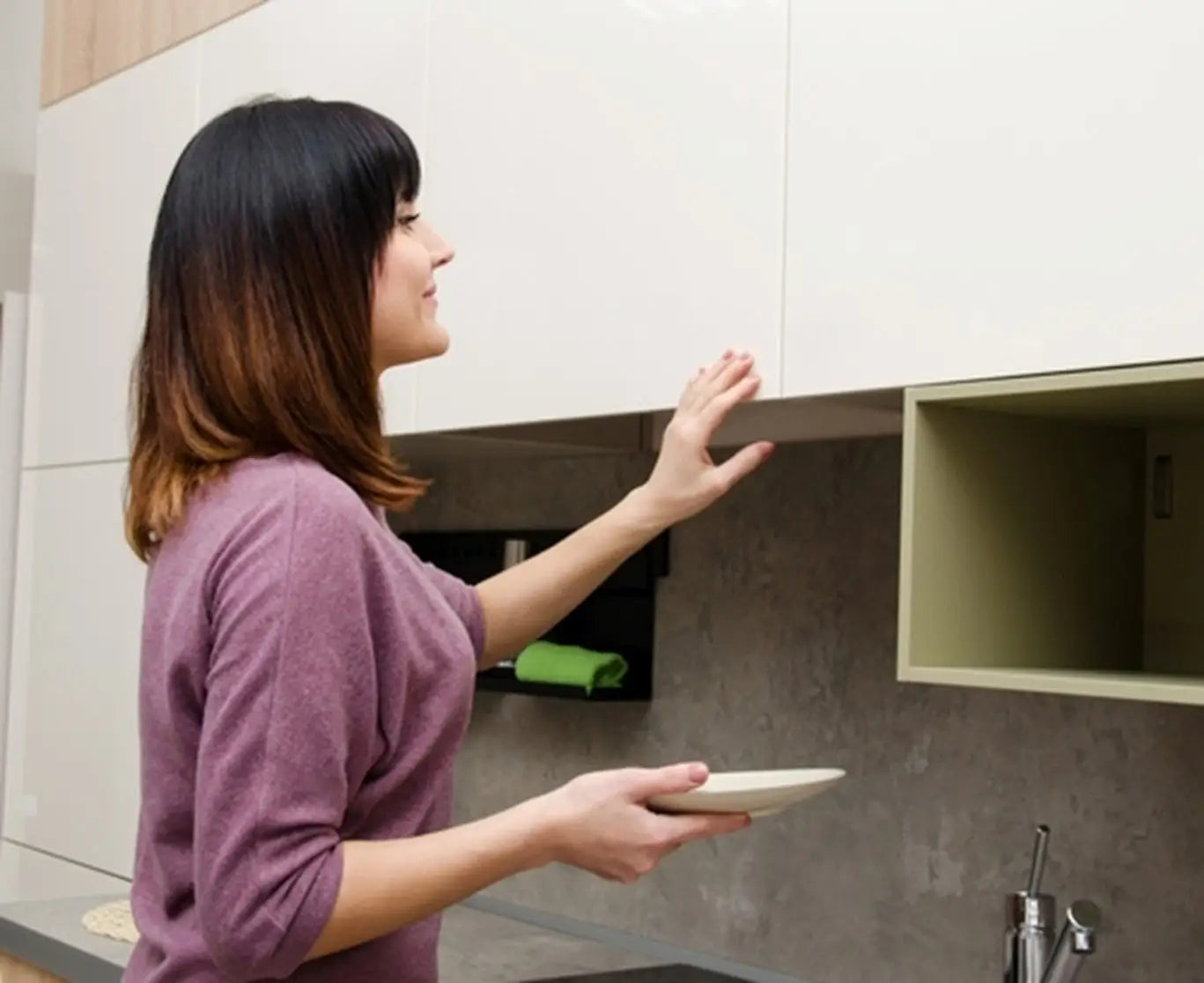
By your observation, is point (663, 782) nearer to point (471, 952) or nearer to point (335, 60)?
point (471, 952)

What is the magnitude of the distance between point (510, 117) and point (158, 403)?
710mm

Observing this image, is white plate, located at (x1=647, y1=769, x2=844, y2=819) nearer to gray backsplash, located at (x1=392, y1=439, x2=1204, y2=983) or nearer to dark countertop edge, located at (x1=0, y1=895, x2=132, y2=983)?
gray backsplash, located at (x1=392, y1=439, x2=1204, y2=983)

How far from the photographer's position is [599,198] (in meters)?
1.71

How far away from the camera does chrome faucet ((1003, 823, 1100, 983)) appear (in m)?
1.47

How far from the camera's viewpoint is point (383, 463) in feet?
4.17

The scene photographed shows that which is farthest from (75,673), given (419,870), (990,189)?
(990,189)

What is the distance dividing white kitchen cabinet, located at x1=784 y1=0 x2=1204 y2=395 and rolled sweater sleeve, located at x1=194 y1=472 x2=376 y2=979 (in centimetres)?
53

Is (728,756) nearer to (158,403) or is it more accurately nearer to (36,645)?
(158,403)

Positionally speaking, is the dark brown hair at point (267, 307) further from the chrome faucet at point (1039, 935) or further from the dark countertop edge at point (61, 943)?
the dark countertop edge at point (61, 943)

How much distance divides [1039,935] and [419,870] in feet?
2.13

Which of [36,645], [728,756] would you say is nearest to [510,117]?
[728,756]

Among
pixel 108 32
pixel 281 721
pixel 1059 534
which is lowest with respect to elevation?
pixel 281 721

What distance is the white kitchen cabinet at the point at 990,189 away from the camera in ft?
4.01

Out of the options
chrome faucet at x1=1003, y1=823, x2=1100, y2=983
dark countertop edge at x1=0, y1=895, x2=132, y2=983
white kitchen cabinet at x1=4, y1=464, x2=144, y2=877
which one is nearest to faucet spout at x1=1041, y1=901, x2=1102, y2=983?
chrome faucet at x1=1003, y1=823, x2=1100, y2=983
